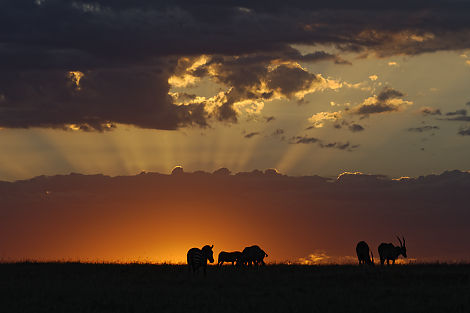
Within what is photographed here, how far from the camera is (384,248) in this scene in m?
43.6

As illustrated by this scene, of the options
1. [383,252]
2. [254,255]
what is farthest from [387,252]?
[254,255]

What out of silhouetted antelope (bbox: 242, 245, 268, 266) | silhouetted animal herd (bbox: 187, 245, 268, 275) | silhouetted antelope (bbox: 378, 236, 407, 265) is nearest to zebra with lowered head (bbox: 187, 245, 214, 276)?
silhouetted animal herd (bbox: 187, 245, 268, 275)

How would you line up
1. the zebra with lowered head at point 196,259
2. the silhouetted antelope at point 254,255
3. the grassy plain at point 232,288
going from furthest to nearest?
the silhouetted antelope at point 254,255 < the zebra with lowered head at point 196,259 < the grassy plain at point 232,288

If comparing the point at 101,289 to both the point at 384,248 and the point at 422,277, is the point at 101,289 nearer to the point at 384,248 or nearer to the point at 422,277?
the point at 422,277

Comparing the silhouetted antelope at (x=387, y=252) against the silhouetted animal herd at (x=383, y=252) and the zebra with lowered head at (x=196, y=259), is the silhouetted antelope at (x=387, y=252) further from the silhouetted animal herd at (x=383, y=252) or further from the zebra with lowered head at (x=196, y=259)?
the zebra with lowered head at (x=196, y=259)

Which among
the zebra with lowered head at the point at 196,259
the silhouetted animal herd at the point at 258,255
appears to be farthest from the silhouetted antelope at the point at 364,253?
the zebra with lowered head at the point at 196,259

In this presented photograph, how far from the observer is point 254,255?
42.6 m

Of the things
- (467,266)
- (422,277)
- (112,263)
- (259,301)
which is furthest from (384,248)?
(259,301)

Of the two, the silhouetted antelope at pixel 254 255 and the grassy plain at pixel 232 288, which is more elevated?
the silhouetted antelope at pixel 254 255

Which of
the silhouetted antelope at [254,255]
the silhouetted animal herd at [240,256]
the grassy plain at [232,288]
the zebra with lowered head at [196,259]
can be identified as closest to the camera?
the grassy plain at [232,288]

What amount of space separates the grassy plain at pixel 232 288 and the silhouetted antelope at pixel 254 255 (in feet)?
7.74

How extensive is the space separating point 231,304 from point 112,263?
1754cm

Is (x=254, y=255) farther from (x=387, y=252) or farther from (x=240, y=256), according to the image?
(x=387, y=252)

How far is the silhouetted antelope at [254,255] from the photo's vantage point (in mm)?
42469
